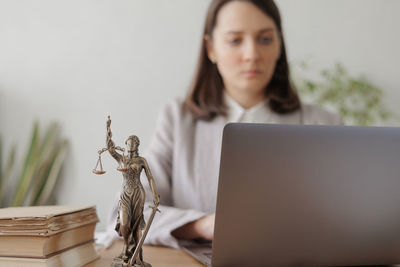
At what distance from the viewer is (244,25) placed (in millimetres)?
1354

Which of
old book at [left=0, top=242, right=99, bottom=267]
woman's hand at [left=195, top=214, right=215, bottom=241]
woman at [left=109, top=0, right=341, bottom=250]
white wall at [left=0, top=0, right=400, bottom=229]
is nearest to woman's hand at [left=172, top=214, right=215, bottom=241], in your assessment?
woman's hand at [left=195, top=214, right=215, bottom=241]

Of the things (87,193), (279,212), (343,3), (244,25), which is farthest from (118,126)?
(279,212)

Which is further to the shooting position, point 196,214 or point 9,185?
point 9,185

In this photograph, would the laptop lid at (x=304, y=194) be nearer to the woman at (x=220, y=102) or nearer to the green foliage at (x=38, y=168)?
the woman at (x=220, y=102)

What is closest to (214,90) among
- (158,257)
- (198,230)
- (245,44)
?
(245,44)

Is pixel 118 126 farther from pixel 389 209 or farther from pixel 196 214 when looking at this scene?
pixel 389 209

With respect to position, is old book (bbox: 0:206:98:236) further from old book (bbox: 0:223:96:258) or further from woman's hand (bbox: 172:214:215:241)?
woman's hand (bbox: 172:214:215:241)

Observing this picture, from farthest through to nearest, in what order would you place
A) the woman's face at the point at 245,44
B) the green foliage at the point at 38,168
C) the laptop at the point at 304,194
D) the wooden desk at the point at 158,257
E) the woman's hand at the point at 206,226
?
the green foliage at the point at 38,168 < the woman's face at the point at 245,44 < the woman's hand at the point at 206,226 < the wooden desk at the point at 158,257 < the laptop at the point at 304,194

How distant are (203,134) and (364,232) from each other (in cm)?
85

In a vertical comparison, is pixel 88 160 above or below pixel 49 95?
below

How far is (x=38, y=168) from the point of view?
2527mm

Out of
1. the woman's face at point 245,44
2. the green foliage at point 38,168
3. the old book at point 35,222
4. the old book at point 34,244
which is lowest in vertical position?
the green foliage at point 38,168

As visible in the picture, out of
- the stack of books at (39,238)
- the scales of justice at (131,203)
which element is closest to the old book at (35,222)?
the stack of books at (39,238)

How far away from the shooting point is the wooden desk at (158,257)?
2.53 ft
